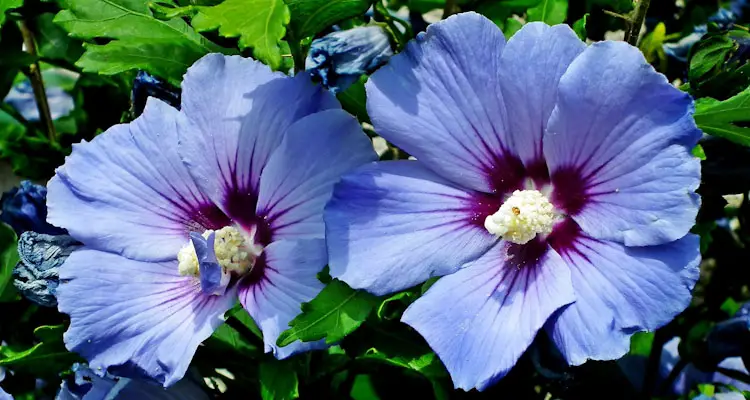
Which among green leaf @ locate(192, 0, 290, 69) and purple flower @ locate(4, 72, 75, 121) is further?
purple flower @ locate(4, 72, 75, 121)

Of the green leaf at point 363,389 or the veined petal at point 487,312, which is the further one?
the green leaf at point 363,389

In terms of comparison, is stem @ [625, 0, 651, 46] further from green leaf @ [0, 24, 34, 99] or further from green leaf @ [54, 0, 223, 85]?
green leaf @ [0, 24, 34, 99]

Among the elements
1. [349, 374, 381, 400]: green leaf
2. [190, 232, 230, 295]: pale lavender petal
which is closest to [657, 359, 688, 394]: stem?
[349, 374, 381, 400]: green leaf

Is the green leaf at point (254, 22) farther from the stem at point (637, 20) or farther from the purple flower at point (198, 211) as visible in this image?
the stem at point (637, 20)

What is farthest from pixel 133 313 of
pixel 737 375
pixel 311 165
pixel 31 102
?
pixel 31 102

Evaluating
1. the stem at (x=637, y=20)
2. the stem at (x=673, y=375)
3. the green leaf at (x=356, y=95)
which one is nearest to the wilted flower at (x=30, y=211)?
the green leaf at (x=356, y=95)

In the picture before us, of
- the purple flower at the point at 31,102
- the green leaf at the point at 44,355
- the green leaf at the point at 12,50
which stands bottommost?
the purple flower at the point at 31,102

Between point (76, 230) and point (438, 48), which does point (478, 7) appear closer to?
point (438, 48)
